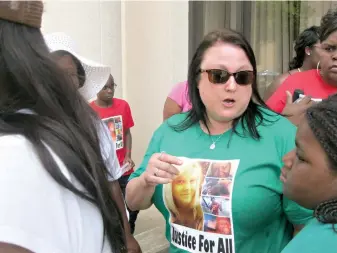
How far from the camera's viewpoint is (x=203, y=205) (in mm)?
1907

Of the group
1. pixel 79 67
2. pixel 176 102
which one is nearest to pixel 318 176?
pixel 79 67

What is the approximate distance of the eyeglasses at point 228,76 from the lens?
205 centimetres

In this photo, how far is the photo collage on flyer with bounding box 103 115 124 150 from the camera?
181 inches

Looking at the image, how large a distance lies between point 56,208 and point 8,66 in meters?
0.37

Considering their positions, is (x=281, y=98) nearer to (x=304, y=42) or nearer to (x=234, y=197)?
(x=234, y=197)

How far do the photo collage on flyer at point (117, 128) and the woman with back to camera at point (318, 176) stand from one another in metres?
3.34

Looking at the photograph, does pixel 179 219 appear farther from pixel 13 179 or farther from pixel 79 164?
pixel 13 179

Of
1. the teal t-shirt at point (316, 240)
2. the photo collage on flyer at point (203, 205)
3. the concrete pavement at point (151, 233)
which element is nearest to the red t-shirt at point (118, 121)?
the concrete pavement at point (151, 233)

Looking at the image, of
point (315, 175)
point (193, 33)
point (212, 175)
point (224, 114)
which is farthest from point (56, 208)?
point (193, 33)

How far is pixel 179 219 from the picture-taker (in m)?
1.98

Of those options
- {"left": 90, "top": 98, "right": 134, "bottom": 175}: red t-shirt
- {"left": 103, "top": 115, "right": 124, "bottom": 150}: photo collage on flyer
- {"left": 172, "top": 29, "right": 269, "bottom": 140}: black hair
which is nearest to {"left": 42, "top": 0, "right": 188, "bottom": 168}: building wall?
{"left": 90, "top": 98, "right": 134, "bottom": 175}: red t-shirt

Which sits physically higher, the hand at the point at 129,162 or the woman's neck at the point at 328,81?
the woman's neck at the point at 328,81

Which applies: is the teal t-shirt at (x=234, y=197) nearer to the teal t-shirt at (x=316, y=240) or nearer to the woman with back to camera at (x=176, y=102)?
the teal t-shirt at (x=316, y=240)

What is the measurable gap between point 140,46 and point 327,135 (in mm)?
4794
